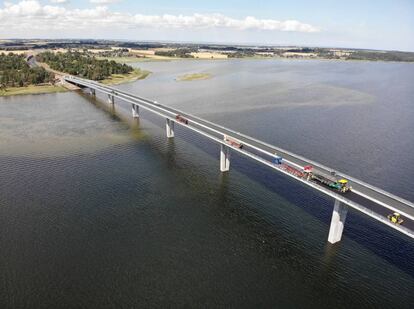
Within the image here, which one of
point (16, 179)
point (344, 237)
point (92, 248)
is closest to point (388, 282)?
point (344, 237)

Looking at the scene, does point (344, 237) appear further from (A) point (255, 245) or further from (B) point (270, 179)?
(B) point (270, 179)

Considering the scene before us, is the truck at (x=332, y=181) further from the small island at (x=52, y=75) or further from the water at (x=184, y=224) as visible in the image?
the small island at (x=52, y=75)

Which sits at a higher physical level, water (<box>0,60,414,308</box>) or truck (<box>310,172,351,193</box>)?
truck (<box>310,172,351,193</box>)

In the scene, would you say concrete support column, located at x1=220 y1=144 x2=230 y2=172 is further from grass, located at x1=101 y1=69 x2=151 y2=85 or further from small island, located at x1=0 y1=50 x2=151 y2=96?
grass, located at x1=101 y1=69 x2=151 y2=85

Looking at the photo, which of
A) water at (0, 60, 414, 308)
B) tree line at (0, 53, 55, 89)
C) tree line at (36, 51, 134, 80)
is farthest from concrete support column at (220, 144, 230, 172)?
tree line at (36, 51, 134, 80)

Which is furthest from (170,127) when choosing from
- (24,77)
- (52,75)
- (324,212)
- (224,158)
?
(52,75)

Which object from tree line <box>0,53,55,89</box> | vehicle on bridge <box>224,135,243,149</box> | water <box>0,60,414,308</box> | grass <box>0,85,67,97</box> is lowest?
water <box>0,60,414,308</box>

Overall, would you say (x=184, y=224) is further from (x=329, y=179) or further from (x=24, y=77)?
(x=24, y=77)
